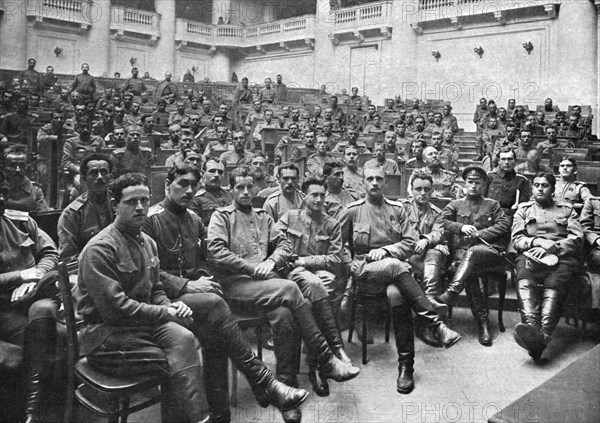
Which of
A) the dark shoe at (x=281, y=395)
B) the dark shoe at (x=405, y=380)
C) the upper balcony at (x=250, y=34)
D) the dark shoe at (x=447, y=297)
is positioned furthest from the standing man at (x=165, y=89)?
the dark shoe at (x=281, y=395)

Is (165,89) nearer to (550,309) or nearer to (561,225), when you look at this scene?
(561,225)

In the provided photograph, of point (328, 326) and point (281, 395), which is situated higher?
point (328, 326)

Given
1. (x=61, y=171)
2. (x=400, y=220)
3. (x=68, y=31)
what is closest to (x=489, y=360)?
(x=400, y=220)

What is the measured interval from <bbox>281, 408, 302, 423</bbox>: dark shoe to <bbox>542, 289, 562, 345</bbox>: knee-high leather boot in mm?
1849

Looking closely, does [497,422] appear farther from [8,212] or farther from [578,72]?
[578,72]

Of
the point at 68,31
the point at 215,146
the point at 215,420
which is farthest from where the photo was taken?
the point at 68,31

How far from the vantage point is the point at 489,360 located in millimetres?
3588

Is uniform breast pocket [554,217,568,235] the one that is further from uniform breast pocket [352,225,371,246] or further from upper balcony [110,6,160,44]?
upper balcony [110,6,160,44]

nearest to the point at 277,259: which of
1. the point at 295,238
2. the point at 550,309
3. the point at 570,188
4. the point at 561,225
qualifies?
the point at 295,238

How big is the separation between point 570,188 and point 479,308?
1.53 metres

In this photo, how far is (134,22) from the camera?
19.8 metres

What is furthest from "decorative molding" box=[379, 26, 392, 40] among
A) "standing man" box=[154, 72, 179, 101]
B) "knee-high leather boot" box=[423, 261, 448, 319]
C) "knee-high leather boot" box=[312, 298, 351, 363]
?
"knee-high leather boot" box=[312, 298, 351, 363]

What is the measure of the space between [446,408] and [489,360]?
32.0 inches

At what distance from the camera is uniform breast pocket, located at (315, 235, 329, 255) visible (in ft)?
11.5
